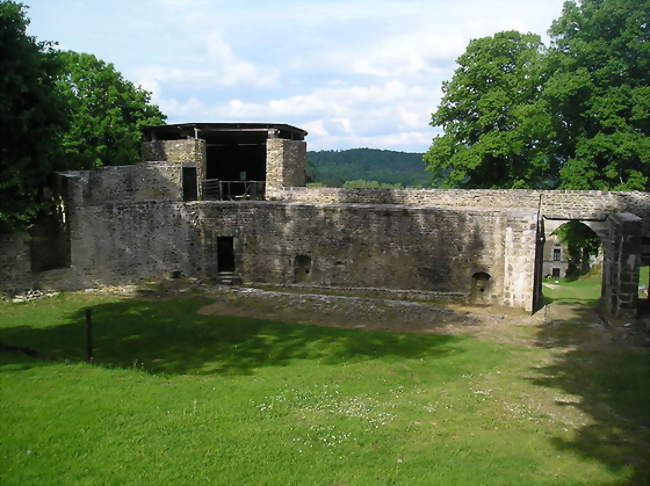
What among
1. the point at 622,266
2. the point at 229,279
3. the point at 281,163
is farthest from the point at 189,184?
the point at 622,266

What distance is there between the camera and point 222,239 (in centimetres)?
2419

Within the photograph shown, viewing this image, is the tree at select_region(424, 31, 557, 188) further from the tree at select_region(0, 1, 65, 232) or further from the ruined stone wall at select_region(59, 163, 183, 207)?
the tree at select_region(0, 1, 65, 232)

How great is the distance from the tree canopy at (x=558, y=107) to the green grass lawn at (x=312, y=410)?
45.5ft

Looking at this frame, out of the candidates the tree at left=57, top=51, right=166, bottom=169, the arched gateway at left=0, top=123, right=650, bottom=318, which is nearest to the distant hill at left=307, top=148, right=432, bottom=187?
the tree at left=57, top=51, right=166, bottom=169

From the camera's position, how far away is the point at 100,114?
31.6 m

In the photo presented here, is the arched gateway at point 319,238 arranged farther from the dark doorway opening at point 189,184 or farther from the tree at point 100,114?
the tree at point 100,114

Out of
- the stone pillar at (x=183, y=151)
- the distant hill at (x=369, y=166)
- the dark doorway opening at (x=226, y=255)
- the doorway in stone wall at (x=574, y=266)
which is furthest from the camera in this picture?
the distant hill at (x=369, y=166)

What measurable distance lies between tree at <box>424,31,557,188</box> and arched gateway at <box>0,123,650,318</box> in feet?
24.6

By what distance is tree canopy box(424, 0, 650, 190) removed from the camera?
83.3 ft

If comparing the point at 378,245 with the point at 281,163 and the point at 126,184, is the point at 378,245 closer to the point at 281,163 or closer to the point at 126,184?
the point at 281,163

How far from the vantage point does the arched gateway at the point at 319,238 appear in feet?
66.6

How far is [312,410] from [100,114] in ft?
89.6

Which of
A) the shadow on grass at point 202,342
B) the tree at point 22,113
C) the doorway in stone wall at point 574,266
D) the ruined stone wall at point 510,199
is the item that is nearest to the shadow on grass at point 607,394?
the shadow on grass at point 202,342

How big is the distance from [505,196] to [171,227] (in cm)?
1382
